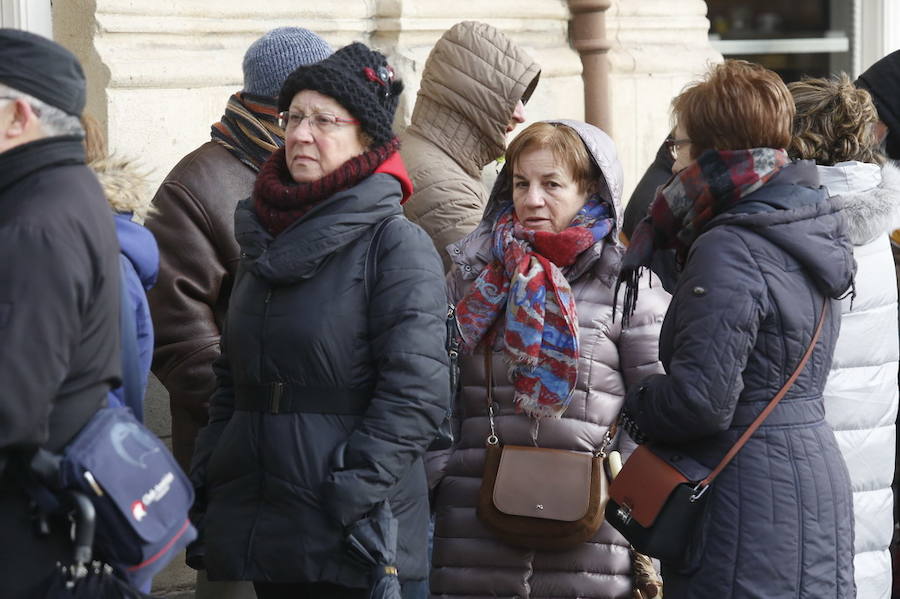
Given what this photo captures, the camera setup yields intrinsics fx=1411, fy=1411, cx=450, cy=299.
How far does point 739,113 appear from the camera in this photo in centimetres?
332

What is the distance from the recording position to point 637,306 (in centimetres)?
374

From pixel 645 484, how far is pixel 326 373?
2.62 feet

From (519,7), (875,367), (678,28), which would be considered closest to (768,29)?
(678,28)

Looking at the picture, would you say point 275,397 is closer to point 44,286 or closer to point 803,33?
point 44,286

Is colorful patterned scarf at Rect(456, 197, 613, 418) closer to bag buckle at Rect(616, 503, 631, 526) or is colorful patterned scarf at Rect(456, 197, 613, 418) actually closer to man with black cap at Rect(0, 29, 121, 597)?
bag buckle at Rect(616, 503, 631, 526)

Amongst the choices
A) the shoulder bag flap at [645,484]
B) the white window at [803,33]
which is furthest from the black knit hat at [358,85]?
the white window at [803,33]

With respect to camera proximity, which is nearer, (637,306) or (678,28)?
(637,306)

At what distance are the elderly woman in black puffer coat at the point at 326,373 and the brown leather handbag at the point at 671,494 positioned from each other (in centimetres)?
50

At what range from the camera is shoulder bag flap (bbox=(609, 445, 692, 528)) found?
3.28 metres

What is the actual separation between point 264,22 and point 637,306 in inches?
82.8

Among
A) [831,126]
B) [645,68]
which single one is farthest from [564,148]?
[645,68]

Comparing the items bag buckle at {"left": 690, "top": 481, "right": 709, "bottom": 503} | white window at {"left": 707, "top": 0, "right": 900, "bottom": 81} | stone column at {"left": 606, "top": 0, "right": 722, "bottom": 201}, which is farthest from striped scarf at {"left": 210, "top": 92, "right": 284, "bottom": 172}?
white window at {"left": 707, "top": 0, "right": 900, "bottom": 81}

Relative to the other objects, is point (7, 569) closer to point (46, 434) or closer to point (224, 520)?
point (46, 434)

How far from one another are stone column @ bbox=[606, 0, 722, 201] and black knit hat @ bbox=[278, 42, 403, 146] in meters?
2.93
